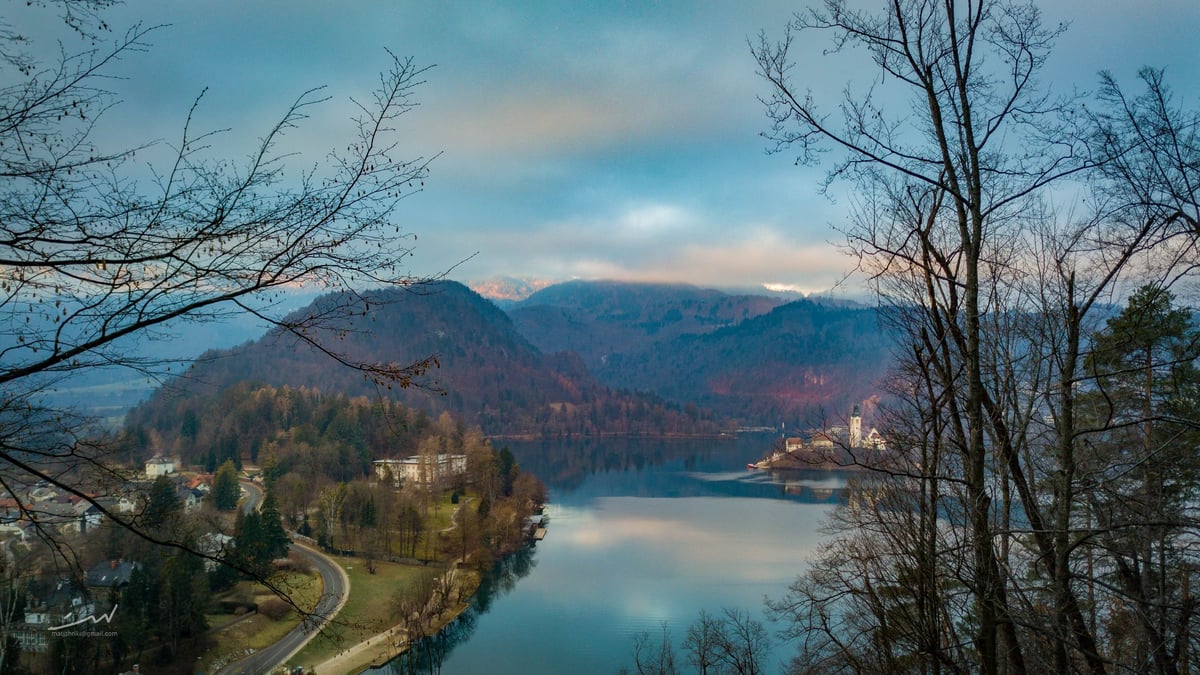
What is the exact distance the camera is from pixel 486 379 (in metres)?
80.8

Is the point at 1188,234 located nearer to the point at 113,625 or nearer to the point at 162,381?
the point at 162,381

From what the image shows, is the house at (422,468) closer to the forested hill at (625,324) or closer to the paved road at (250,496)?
the paved road at (250,496)

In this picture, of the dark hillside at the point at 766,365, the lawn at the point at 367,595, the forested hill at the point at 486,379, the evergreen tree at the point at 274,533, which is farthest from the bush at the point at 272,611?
the dark hillside at the point at 766,365

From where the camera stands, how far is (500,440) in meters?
60.8

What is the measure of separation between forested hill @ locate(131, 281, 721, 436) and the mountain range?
7.2 inches

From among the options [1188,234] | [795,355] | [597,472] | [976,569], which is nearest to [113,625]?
[976,569]

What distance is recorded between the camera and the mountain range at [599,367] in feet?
198

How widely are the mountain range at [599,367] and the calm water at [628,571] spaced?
294 inches

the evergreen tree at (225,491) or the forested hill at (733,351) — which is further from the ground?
the forested hill at (733,351)

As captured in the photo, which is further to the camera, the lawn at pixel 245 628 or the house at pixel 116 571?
the lawn at pixel 245 628

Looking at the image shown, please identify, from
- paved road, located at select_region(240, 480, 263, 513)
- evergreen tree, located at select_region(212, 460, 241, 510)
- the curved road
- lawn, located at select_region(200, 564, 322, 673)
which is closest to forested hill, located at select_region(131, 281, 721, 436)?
paved road, located at select_region(240, 480, 263, 513)

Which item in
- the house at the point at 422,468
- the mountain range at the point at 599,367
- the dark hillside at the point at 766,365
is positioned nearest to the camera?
the house at the point at 422,468

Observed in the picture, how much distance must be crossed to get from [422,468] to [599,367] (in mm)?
115961

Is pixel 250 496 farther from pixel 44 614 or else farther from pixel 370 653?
pixel 44 614
